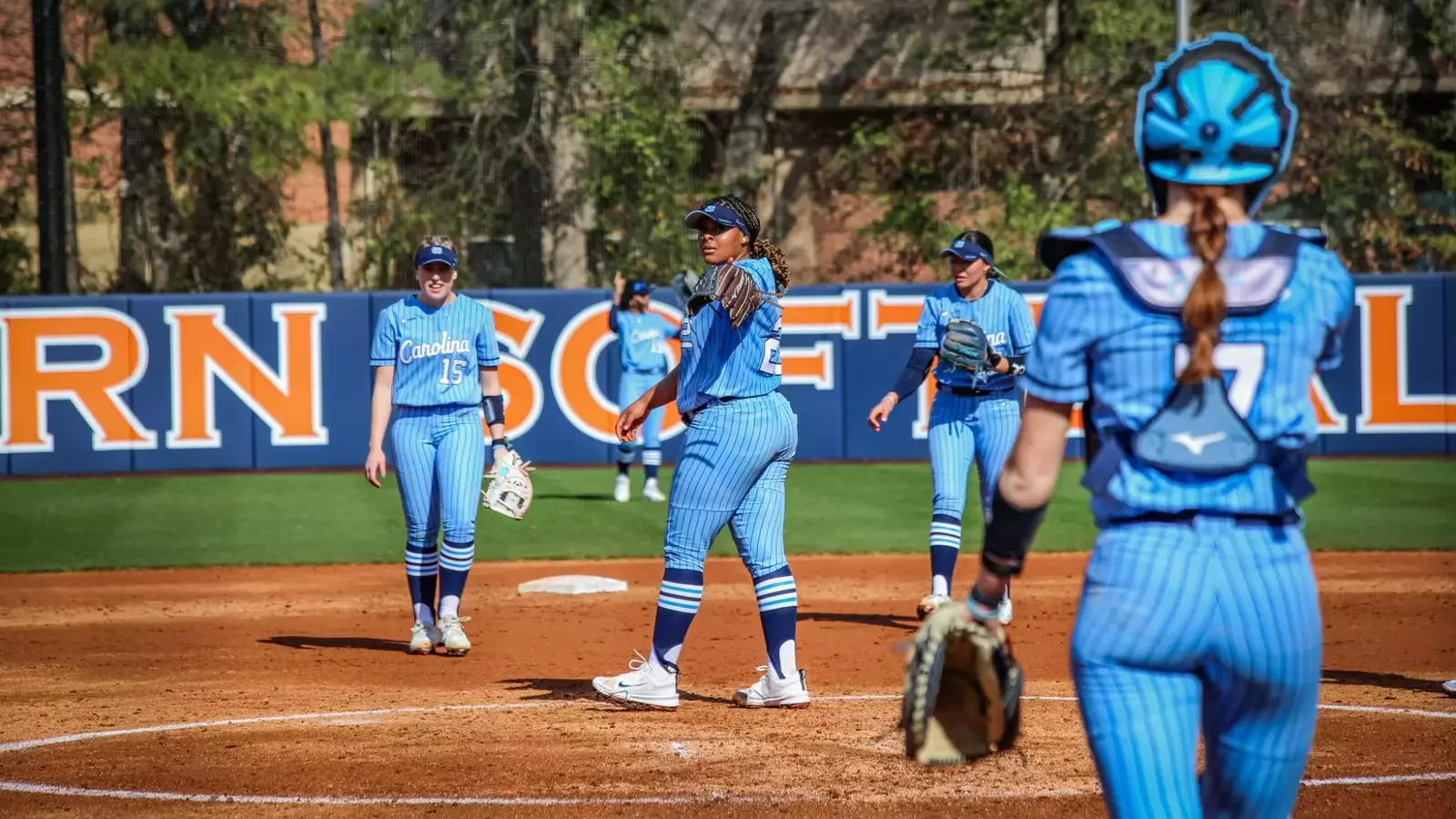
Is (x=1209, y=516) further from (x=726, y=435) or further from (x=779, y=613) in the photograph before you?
(x=779, y=613)

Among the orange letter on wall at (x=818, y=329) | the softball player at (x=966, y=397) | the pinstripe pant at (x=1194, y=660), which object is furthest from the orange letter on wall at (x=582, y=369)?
the pinstripe pant at (x=1194, y=660)

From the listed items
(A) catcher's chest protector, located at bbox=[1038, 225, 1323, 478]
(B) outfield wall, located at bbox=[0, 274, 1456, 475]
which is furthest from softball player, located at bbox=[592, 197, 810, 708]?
(B) outfield wall, located at bbox=[0, 274, 1456, 475]

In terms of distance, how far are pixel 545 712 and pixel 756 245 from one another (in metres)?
2.26

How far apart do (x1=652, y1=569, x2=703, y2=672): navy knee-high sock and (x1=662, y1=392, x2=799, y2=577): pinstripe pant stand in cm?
4

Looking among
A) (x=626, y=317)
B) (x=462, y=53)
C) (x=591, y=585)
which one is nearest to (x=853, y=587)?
(x=591, y=585)

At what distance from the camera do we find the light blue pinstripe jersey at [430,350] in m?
8.95

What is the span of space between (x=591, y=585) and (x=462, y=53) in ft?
53.1

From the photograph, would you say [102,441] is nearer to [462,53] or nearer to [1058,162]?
[462,53]

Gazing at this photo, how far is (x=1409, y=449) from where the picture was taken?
826 inches

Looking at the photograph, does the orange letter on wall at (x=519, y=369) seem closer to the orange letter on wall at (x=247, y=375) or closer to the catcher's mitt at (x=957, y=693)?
the orange letter on wall at (x=247, y=375)

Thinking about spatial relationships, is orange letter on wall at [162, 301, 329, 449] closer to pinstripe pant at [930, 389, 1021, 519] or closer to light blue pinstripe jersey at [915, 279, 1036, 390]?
light blue pinstripe jersey at [915, 279, 1036, 390]

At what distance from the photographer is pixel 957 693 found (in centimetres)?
333

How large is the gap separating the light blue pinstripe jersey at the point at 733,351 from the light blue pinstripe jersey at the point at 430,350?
Result: 2.14 metres

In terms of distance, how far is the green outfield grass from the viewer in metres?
14.3
